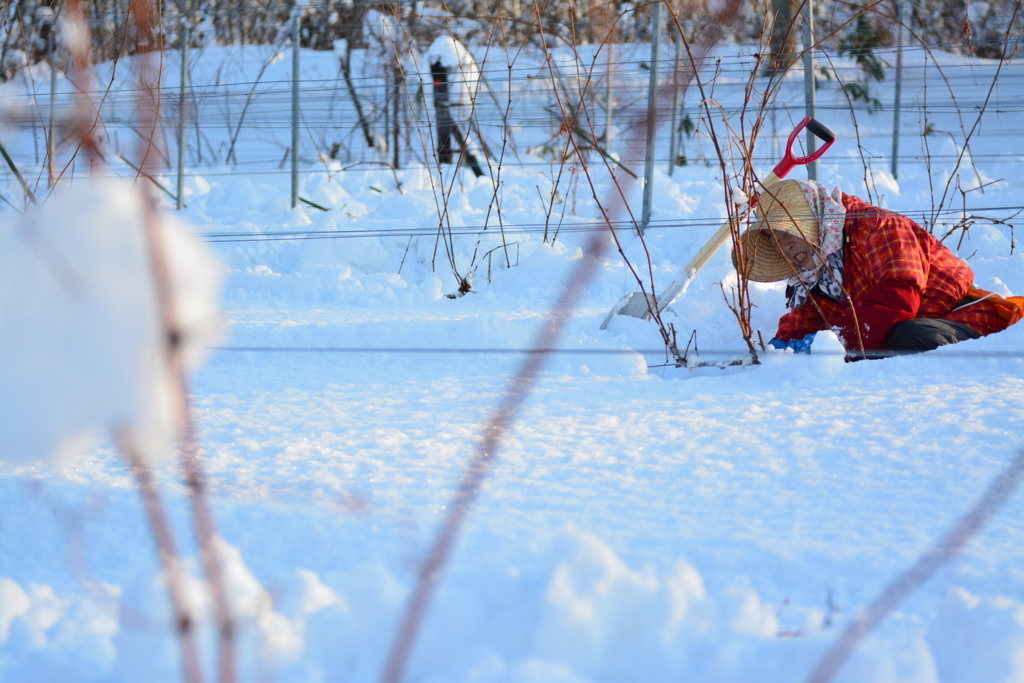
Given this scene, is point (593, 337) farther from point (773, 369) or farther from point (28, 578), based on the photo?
point (28, 578)

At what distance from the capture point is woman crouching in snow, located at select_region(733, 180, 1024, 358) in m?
1.92

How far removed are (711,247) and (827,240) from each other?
30cm

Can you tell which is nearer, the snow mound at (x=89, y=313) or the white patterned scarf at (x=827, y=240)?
the snow mound at (x=89, y=313)

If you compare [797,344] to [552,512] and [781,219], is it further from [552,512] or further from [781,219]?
[552,512]

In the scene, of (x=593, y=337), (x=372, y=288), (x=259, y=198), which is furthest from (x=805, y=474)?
(x=259, y=198)

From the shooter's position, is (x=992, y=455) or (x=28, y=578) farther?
(x=992, y=455)

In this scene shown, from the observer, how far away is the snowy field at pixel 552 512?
2.16 ft

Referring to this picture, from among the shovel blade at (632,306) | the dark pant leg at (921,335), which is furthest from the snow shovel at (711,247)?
the dark pant leg at (921,335)

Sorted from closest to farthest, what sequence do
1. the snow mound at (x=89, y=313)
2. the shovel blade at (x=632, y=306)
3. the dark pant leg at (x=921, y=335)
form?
the snow mound at (x=89, y=313) → the dark pant leg at (x=921, y=335) → the shovel blade at (x=632, y=306)

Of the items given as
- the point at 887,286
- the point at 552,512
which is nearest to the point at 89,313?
the point at 552,512

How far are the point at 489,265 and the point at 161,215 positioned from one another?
9.24ft

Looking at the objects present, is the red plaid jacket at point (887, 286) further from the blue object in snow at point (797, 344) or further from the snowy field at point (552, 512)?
the snowy field at point (552, 512)

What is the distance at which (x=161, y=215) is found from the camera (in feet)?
0.99

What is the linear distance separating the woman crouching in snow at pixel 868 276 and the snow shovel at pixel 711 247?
2.6 inches
